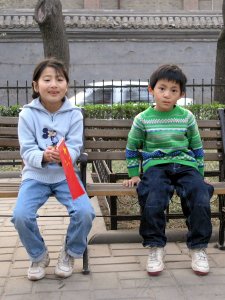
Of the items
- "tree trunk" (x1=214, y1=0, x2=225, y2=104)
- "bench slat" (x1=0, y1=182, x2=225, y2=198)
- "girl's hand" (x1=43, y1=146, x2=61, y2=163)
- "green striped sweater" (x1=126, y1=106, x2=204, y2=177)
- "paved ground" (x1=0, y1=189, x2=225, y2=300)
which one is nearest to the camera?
"paved ground" (x1=0, y1=189, x2=225, y2=300)

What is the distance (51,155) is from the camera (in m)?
3.10

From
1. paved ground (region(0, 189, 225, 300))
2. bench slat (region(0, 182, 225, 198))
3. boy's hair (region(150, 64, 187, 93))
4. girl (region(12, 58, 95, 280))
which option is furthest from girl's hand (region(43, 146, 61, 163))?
boy's hair (region(150, 64, 187, 93))

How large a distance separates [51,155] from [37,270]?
2.43 ft

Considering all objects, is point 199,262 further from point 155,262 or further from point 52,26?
point 52,26

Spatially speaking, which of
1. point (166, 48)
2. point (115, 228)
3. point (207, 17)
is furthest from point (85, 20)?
point (115, 228)

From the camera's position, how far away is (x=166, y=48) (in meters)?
18.7

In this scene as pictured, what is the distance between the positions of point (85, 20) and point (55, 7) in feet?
31.7

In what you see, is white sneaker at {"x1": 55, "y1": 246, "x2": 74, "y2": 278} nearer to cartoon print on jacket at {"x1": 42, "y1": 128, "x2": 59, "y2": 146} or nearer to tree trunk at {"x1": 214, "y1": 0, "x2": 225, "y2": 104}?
cartoon print on jacket at {"x1": 42, "y1": 128, "x2": 59, "y2": 146}

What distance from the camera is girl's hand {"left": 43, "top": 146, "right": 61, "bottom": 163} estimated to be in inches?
122

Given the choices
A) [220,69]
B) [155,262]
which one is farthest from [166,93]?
[220,69]

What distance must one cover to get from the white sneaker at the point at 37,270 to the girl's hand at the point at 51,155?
63cm

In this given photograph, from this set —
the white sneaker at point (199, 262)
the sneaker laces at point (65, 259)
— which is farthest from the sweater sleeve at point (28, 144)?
the white sneaker at point (199, 262)

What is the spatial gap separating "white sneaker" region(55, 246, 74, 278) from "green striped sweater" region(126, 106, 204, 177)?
2.36 feet

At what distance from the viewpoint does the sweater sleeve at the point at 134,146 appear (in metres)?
3.50
